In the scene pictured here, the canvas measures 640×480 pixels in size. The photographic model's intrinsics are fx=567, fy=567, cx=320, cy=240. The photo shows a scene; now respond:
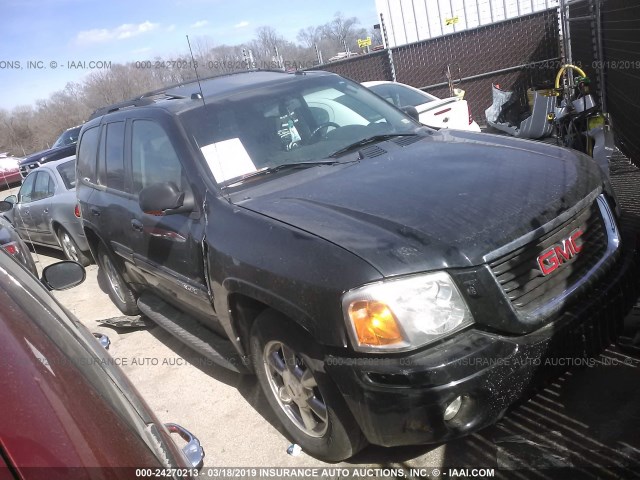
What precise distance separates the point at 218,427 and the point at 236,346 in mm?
648

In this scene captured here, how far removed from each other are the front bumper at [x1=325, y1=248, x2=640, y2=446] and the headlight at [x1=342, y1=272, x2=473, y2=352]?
63 millimetres

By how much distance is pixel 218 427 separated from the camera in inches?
141

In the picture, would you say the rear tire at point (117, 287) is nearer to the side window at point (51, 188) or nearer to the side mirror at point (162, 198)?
the side mirror at point (162, 198)

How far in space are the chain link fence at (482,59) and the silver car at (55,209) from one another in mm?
8619

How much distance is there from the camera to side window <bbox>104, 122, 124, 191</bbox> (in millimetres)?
4516

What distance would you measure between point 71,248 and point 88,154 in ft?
11.0

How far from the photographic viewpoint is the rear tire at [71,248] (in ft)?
26.6

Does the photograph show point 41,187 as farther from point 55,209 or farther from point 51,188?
point 55,209

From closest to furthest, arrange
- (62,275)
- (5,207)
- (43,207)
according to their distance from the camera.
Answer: (62,275)
(5,207)
(43,207)

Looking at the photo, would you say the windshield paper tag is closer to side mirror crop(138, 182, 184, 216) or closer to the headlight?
side mirror crop(138, 182, 184, 216)

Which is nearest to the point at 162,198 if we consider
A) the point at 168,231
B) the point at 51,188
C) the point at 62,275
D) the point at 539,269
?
the point at 168,231

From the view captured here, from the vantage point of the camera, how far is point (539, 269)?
2537 mm

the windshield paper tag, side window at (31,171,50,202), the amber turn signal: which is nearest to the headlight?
the amber turn signal

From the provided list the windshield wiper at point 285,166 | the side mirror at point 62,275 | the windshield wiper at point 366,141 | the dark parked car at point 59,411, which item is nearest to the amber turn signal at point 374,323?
the dark parked car at point 59,411
